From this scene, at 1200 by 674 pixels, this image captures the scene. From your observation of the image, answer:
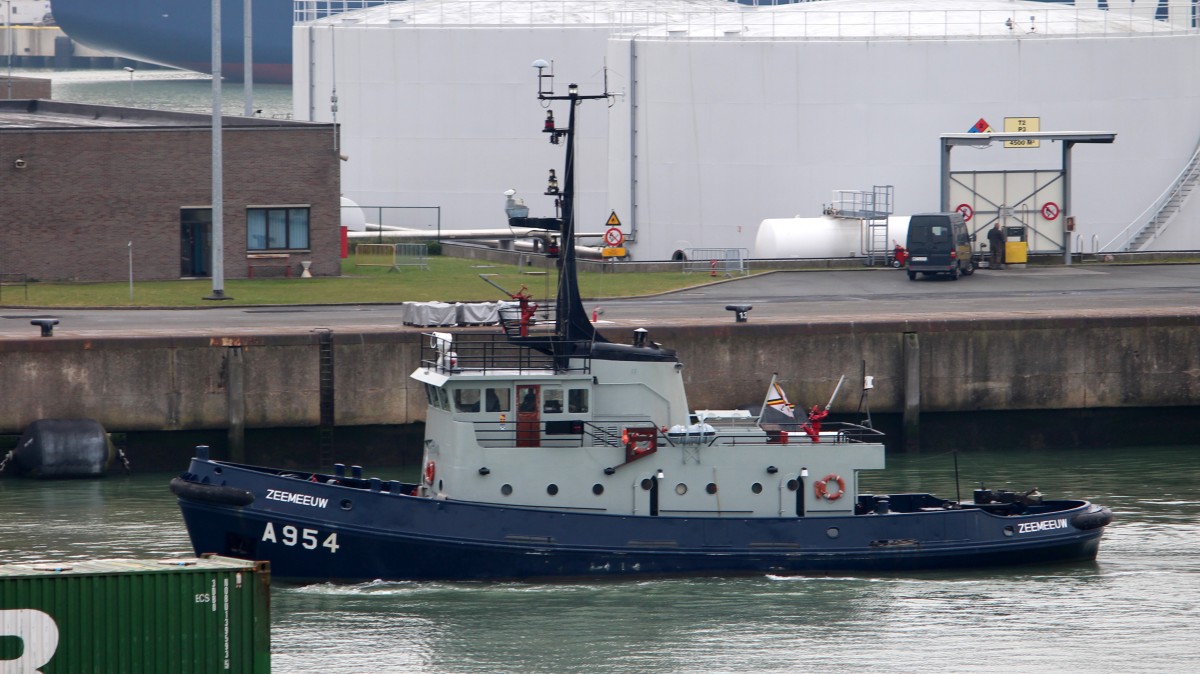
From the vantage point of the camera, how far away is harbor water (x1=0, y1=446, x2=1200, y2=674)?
19672 mm

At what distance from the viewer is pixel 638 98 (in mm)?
49375

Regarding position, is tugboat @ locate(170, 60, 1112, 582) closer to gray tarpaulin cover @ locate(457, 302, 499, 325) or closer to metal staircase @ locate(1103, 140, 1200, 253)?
gray tarpaulin cover @ locate(457, 302, 499, 325)

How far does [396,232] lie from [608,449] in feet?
104

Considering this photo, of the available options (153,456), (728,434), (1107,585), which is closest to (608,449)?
(728,434)

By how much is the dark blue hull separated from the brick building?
1911cm

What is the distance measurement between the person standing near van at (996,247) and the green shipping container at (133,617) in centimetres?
3051

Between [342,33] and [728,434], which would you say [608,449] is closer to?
[728,434]

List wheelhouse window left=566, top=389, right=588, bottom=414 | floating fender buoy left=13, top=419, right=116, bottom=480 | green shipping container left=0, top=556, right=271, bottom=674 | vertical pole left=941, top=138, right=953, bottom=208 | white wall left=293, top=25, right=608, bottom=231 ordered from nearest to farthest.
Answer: green shipping container left=0, top=556, right=271, bottom=674, wheelhouse window left=566, top=389, right=588, bottom=414, floating fender buoy left=13, top=419, right=116, bottom=480, vertical pole left=941, top=138, right=953, bottom=208, white wall left=293, top=25, right=608, bottom=231

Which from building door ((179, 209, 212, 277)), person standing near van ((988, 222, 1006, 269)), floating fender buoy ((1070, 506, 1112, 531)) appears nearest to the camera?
floating fender buoy ((1070, 506, 1112, 531))

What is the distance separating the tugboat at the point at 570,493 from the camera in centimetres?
2211

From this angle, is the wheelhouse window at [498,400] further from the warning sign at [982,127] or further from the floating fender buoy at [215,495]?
the warning sign at [982,127]

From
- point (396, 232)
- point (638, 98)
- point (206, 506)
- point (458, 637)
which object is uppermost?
point (638, 98)

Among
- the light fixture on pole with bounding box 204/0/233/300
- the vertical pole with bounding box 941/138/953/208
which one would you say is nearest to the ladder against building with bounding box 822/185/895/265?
the vertical pole with bounding box 941/138/953/208

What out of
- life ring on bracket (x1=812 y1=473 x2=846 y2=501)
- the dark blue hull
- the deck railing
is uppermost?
the deck railing
